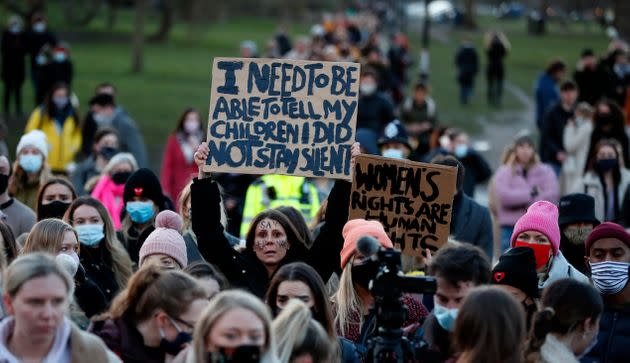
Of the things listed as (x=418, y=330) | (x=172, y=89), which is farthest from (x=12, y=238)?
(x=172, y=89)

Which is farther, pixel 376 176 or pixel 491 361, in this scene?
pixel 376 176

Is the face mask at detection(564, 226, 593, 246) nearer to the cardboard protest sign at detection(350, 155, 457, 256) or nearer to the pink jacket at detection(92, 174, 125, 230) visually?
the cardboard protest sign at detection(350, 155, 457, 256)

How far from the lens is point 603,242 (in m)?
8.72

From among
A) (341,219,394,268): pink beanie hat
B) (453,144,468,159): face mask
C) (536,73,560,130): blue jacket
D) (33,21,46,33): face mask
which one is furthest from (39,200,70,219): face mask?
(33,21,46,33): face mask

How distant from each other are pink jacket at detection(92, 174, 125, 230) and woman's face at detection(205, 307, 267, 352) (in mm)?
6846

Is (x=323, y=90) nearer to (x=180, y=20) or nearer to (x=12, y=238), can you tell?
(x=12, y=238)

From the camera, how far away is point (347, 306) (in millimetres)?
7785

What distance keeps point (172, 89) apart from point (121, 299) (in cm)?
3128

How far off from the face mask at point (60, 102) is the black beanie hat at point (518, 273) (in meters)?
10.5

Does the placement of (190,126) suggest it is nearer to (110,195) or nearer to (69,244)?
(110,195)

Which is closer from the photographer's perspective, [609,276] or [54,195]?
[609,276]

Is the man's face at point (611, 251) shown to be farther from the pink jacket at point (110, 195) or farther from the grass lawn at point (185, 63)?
the grass lawn at point (185, 63)

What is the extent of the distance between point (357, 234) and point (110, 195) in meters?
5.03

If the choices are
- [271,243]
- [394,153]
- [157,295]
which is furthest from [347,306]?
[394,153]
